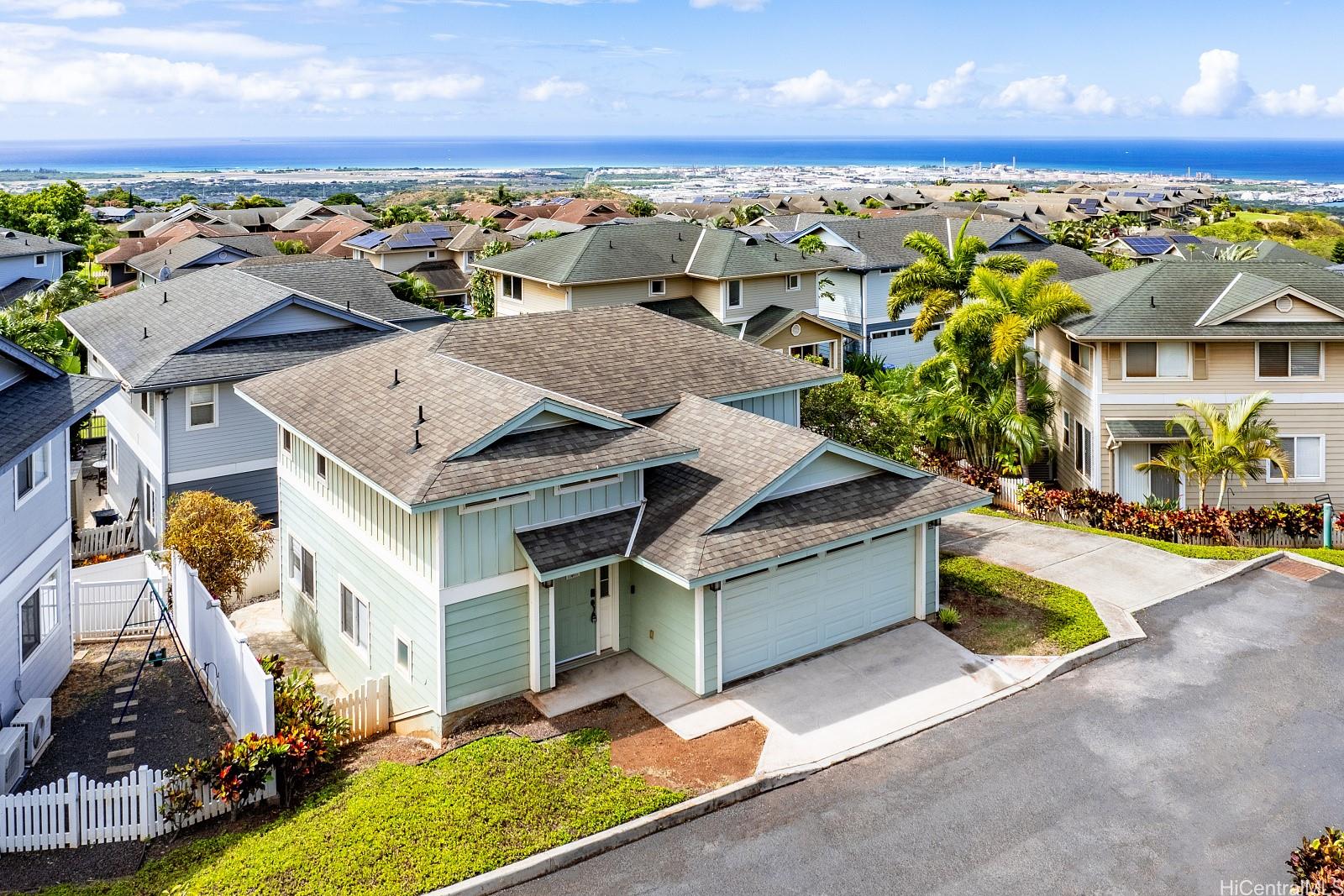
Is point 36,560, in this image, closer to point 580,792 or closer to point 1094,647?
point 580,792

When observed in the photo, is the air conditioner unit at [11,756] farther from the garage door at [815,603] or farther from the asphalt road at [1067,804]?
the garage door at [815,603]

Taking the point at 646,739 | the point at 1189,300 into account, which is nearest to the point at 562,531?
the point at 646,739

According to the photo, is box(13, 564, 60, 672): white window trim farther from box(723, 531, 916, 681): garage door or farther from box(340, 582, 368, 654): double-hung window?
box(723, 531, 916, 681): garage door

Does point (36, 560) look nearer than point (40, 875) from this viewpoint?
No

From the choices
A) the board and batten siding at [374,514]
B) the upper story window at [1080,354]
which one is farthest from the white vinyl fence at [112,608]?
the upper story window at [1080,354]

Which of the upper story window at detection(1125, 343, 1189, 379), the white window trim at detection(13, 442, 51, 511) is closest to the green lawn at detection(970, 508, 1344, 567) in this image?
the upper story window at detection(1125, 343, 1189, 379)

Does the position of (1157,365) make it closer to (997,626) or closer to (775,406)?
(775,406)

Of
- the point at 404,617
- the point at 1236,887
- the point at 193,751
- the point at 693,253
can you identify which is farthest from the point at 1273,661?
the point at 693,253
